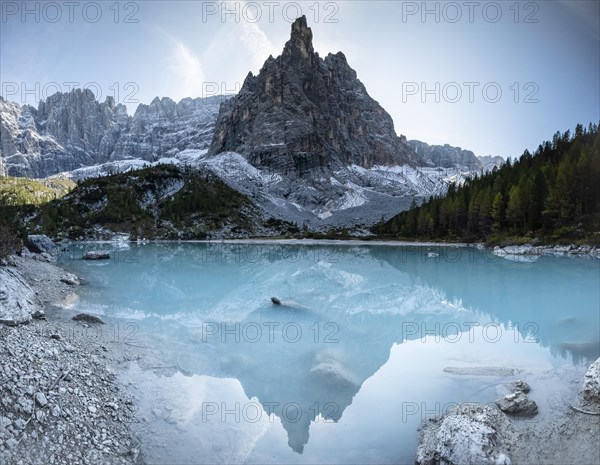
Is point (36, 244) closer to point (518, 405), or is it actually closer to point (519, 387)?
point (519, 387)

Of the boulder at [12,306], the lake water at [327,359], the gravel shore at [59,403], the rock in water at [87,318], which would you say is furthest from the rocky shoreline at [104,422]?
the rock in water at [87,318]

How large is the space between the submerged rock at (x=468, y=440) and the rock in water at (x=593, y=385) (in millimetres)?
2305

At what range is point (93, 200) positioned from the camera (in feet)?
426

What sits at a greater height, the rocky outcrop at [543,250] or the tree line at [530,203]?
the tree line at [530,203]

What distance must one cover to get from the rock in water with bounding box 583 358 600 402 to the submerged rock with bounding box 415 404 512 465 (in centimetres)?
230

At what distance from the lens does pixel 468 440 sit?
6.61 metres

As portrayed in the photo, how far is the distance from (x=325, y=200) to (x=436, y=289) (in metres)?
173

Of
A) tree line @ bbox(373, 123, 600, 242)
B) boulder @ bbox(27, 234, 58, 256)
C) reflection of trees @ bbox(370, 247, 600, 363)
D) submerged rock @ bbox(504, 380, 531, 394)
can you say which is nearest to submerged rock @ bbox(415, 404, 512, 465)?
submerged rock @ bbox(504, 380, 531, 394)

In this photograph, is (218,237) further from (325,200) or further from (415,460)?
(415,460)

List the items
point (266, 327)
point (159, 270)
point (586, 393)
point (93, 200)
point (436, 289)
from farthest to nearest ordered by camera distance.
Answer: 1. point (93, 200)
2. point (159, 270)
3. point (436, 289)
4. point (266, 327)
5. point (586, 393)

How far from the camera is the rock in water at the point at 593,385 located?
27.0 ft

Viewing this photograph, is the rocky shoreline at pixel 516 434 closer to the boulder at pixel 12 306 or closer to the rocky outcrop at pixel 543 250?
the boulder at pixel 12 306

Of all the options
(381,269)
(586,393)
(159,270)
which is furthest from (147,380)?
(381,269)

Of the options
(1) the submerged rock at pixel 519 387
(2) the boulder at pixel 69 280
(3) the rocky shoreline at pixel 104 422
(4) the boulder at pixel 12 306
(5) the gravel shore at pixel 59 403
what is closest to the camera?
(5) the gravel shore at pixel 59 403
